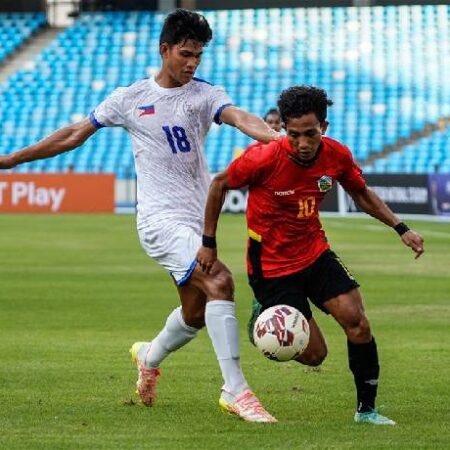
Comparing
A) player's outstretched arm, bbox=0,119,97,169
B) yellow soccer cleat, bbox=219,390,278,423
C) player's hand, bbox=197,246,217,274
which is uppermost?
player's outstretched arm, bbox=0,119,97,169

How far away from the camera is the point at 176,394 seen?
29.3ft

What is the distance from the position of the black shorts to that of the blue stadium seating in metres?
40.3

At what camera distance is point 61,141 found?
8492 millimetres

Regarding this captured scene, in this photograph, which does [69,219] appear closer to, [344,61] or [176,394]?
[344,61]

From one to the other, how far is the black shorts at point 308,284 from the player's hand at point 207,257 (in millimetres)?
334

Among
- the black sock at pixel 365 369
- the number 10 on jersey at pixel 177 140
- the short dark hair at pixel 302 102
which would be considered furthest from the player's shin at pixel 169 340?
the short dark hair at pixel 302 102

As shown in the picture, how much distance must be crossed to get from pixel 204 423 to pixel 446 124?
35118 mm

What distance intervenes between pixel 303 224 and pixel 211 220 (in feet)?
1.75

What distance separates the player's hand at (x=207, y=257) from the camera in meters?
7.73

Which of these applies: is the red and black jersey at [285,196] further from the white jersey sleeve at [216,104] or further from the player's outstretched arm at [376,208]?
the white jersey sleeve at [216,104]

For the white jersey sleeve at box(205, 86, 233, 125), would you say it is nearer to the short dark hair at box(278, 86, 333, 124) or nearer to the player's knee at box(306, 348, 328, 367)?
the short dark hair at box(278, 86, 333, 124)

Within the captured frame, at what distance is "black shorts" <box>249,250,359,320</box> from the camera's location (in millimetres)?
7715

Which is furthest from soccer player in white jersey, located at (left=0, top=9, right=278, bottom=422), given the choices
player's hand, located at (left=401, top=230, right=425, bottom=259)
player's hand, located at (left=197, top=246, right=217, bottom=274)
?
player's hand, located at (left=401, top=230, right=425, bottom=259)

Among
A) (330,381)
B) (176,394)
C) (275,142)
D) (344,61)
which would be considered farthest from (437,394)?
(344,61)
